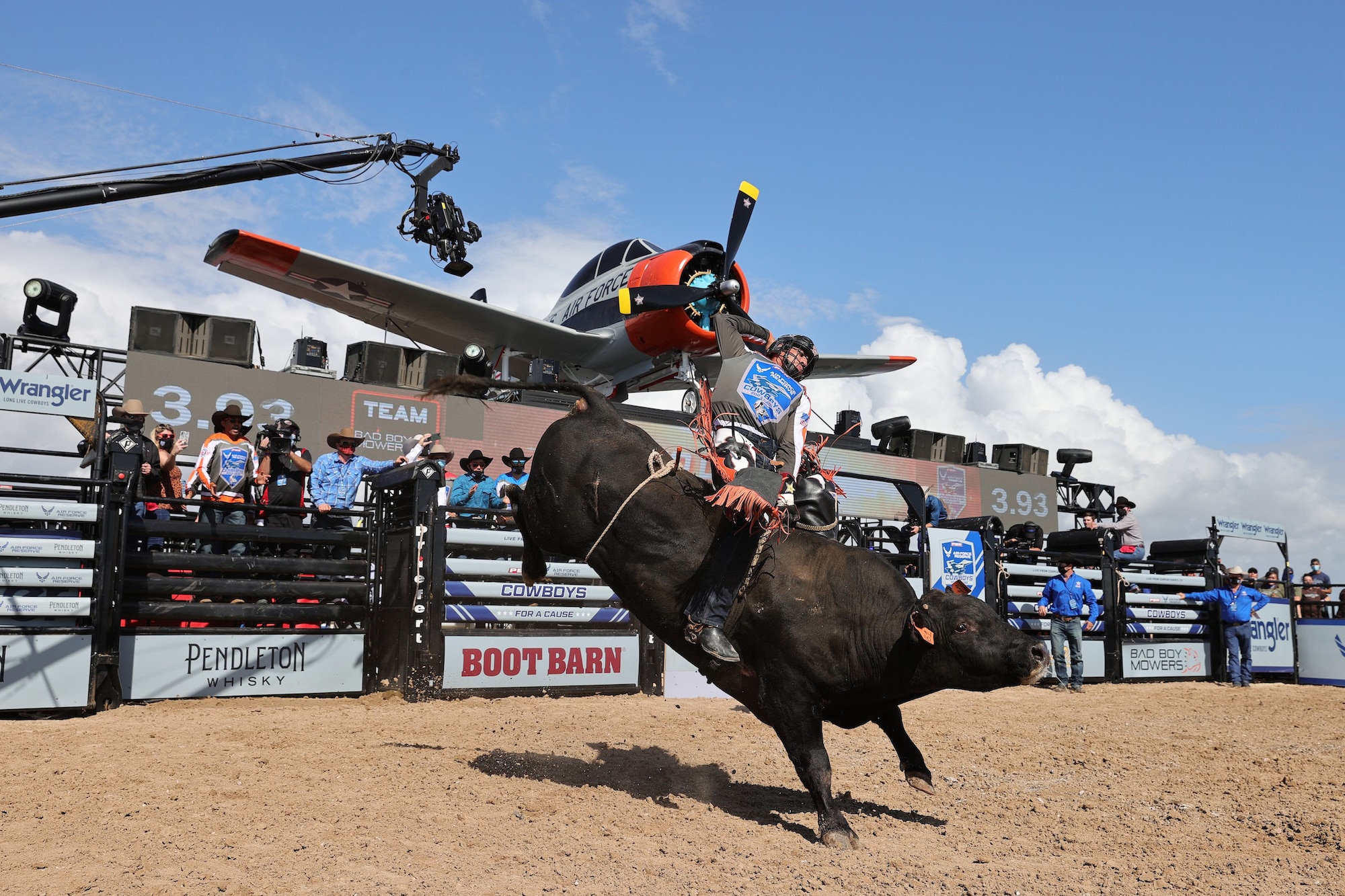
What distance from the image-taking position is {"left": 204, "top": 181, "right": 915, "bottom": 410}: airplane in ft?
58.1

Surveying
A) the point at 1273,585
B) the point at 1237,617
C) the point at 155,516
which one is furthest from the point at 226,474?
the point at 1273,585

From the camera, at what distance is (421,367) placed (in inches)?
789

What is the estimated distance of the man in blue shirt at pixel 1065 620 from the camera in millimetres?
14227

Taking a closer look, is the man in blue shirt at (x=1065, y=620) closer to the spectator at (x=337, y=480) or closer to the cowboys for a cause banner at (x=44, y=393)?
the spectator at (x=337, y=480)

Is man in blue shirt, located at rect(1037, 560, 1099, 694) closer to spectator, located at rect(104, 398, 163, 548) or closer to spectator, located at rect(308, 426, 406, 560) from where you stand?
spectator, located at rect(308, 426, 406, 560)

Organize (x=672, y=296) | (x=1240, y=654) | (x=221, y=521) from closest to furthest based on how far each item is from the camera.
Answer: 1. (x=672, y=296)
2. (x=221, y=521)
3. (x=1240, y=654)

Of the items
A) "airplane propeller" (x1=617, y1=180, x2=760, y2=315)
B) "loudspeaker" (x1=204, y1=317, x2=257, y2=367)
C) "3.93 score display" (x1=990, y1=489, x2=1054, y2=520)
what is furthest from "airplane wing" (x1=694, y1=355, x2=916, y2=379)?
"airplane propeller" (x1=617, y1=180, x2=760, y2=315)

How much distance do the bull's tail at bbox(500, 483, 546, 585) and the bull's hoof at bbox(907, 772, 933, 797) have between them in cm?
246

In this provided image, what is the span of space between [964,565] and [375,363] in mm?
11985

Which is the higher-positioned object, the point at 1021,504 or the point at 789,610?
the point at 1021,504

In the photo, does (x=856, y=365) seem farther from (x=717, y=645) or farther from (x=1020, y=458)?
(x=717, y=645)

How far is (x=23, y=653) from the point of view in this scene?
7688mm

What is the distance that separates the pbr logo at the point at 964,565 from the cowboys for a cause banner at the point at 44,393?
1044 centimetres

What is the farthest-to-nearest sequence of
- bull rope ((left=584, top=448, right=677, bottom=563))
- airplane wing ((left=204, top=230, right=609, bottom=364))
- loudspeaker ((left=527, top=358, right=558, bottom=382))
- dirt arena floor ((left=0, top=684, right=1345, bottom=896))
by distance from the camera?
loudspeaker ((left=527, top=358, right=558, bottom=382)), airplane wing ((left=204, top=230, right=609, bottom=364)), bull rope ((left=584, top=448, right=677, bottom=563)), dirt arena floor ((left=0, top=684, right=1345, bottom=896))
